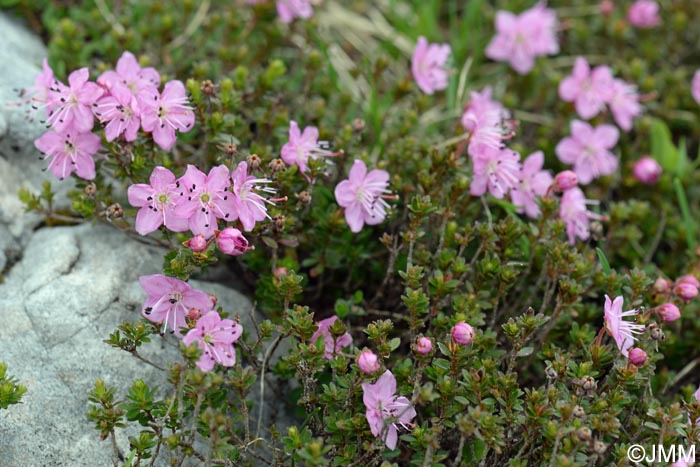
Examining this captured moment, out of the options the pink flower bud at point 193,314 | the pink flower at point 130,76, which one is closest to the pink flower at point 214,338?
the pink flower bud at point 193,314

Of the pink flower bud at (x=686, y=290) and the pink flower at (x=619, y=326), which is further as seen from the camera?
the pink flower bud at (x=686, y=290)

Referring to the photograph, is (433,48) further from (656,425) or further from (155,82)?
(656,425)

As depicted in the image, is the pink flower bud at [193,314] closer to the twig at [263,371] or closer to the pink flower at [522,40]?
the twig at [263,371]

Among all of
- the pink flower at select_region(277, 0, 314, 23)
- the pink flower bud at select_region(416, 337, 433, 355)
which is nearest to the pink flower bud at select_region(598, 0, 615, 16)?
the pink flower at select_region(277, 0, 314, 23)

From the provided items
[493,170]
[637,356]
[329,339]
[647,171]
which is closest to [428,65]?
[493,170]

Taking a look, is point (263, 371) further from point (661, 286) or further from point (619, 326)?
point (661, 286)

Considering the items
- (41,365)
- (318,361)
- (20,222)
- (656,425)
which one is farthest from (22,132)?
(656,425)
